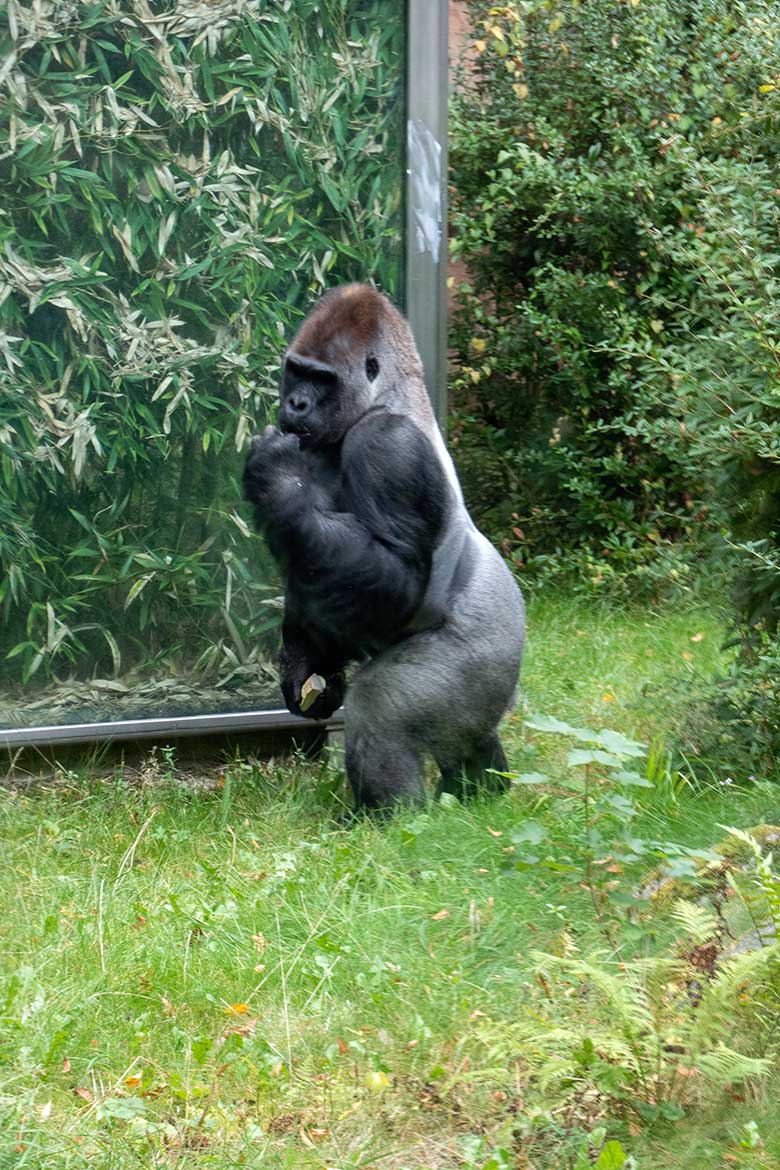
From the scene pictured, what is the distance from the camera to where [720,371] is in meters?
4.04

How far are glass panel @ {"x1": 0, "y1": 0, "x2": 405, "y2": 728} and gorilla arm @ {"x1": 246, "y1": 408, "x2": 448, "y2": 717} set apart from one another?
33.7 inches

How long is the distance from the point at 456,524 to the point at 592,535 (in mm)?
3456

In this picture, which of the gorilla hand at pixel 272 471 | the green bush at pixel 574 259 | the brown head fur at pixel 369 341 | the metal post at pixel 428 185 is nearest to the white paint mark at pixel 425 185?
the metal post at pixel 428 185

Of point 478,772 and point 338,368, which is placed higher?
point 338,368

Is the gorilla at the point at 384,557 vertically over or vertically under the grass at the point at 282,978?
over

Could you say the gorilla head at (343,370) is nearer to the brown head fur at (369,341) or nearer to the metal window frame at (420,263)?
the brown head fur at (369,341)

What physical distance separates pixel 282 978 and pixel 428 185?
260 cm

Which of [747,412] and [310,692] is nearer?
[747,412]

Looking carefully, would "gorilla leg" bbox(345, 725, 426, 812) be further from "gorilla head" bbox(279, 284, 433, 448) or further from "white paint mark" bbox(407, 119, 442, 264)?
"white paint mark" bbox(407, 119, 442, 264)

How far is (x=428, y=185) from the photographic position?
431cm

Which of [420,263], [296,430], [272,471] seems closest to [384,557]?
[272,471]

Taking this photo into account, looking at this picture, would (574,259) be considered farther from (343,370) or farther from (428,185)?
(343,370)

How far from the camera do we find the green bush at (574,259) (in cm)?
664

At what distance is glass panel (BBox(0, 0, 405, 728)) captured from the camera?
407cm
